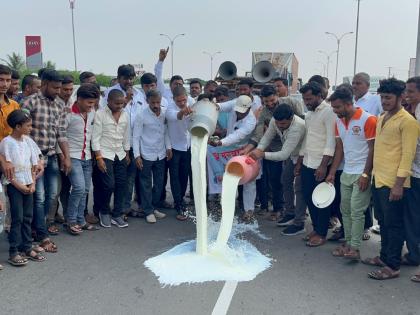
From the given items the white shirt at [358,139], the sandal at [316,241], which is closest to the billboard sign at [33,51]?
the sandal at [316,241]

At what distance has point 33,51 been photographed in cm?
1692

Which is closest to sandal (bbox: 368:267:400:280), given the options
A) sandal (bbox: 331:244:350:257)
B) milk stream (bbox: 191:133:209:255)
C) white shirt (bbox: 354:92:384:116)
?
sandal (bbox: 331:244:350:257)

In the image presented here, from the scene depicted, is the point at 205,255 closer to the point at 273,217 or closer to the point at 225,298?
the point at 225,298

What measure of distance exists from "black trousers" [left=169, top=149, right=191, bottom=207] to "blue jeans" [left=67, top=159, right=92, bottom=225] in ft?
3.96

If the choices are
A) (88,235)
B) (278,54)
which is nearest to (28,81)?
(88,235)

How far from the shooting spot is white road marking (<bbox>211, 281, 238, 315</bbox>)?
11.3 ft

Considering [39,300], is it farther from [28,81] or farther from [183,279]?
[28,81]

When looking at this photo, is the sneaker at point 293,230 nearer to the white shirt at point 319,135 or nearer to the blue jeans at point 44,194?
the white shirt at point 319,135

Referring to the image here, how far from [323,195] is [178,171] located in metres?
2.20

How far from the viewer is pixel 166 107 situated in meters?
6.08

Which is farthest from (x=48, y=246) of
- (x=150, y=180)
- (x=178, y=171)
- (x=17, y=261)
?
(x=178, y=171)

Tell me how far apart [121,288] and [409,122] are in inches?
116

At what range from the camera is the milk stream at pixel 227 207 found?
4707 millimetres

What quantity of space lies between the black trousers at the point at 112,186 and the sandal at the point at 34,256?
1262 mm
